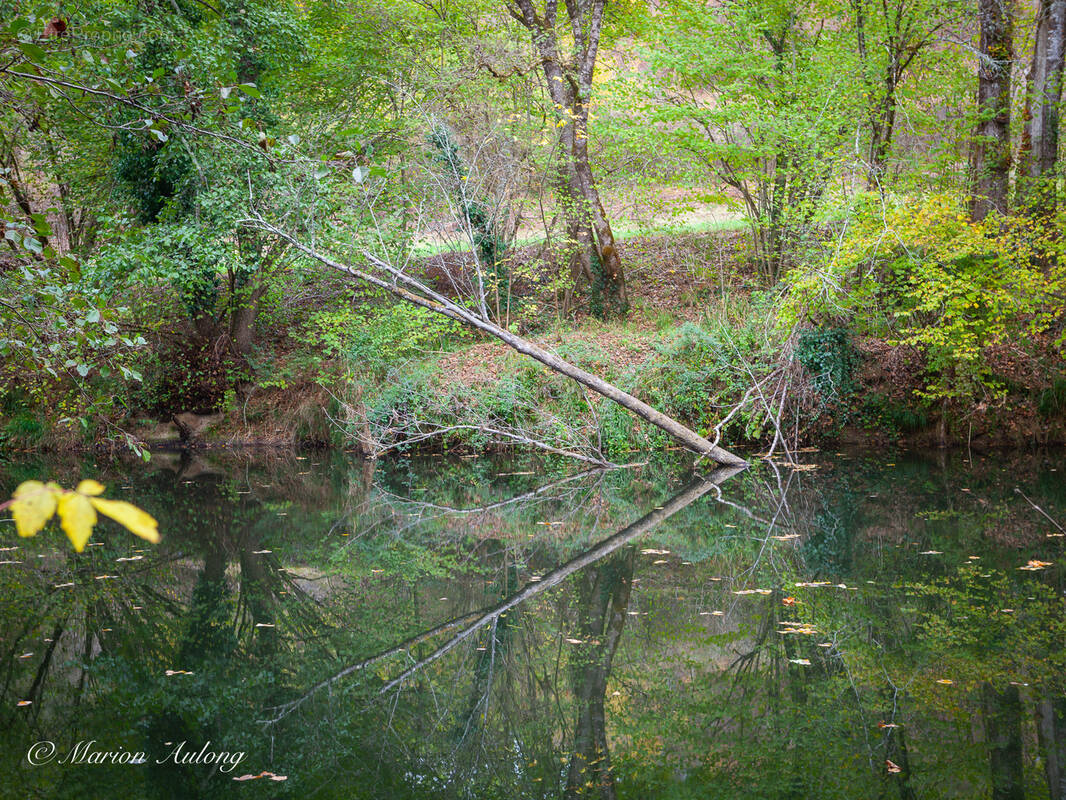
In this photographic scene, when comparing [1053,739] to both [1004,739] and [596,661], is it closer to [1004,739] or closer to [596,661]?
[1004,739]

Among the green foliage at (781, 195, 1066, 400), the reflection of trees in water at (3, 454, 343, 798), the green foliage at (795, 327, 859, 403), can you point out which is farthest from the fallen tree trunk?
the reflection of trees in water at (3, 454, 343, 798)

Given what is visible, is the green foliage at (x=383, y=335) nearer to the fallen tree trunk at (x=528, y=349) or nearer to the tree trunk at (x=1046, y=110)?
the fallen tree trunk at (x=528, y=349)

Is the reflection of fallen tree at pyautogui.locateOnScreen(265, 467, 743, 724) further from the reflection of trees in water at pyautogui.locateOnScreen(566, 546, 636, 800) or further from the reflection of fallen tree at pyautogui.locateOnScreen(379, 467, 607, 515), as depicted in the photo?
the reflection of fallen tree at pyautogui.locateOnScreen(379, 467, 607, 515)

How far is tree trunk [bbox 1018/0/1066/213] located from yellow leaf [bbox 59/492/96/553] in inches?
550

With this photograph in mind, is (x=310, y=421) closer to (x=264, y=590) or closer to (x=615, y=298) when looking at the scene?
(x=615, y=298)

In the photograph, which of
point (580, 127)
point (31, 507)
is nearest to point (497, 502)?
point (31, 507)

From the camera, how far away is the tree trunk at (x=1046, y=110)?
41.3 ft

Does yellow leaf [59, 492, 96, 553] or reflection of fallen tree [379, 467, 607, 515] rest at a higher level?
yellow leaf [59, 492, 96, 553]

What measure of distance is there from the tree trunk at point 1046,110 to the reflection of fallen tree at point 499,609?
24.0 ft

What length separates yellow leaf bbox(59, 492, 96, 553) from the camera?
4.15ft

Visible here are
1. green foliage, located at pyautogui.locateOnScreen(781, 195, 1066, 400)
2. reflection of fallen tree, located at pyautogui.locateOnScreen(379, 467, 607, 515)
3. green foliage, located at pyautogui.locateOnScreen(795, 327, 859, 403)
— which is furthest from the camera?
green foliage, located at pyautogui.locateOnScreen(795, 327, 859, 403)

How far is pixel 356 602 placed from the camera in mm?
6527

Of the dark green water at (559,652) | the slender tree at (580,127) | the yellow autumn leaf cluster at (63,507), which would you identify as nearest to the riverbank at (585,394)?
the slender tree at (580,127)

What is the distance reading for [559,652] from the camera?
5207mm
